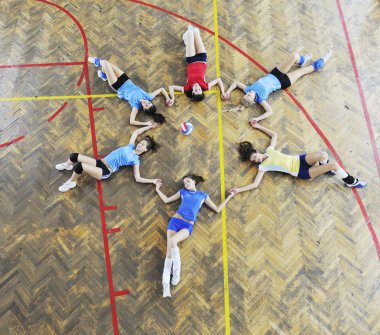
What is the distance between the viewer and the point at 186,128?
549 centimetres

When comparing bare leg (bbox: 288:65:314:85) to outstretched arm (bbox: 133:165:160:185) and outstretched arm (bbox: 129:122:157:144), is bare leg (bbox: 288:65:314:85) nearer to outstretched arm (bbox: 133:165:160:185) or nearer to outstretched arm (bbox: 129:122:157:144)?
outstretched arm (bbox: 129:122:157:144)

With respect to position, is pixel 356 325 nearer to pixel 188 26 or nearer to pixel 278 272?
pixel 278 272

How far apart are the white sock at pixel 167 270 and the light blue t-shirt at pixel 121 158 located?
1462 mm

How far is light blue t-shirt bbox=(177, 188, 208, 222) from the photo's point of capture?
4.94m

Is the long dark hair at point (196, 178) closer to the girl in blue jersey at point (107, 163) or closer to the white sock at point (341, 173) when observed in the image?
the girl in blue jersey at point (107, 163)

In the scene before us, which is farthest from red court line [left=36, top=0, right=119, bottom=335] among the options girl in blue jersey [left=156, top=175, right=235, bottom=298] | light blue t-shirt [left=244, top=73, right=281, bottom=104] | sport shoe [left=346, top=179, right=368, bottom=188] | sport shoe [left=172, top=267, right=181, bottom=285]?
sport shoe [left=346, top=179, right=368, bottom=188]

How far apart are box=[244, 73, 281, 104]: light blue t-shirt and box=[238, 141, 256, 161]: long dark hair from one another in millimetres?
782

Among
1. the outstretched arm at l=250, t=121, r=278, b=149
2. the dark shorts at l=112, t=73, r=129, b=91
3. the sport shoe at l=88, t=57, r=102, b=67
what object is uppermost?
the sport shoe at l=88, t=57, r=102, b=67

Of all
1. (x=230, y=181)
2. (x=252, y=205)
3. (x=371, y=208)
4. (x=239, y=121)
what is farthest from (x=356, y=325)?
(x=239, y=121)

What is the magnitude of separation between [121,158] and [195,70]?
1830 mm

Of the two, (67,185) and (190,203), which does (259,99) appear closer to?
(190,203)

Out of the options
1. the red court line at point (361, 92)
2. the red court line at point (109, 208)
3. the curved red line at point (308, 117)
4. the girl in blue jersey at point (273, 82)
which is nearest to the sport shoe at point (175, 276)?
the red court line at point (109, 208)

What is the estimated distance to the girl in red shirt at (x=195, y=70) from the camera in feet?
18.7

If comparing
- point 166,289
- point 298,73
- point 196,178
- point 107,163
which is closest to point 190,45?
point 298,73
